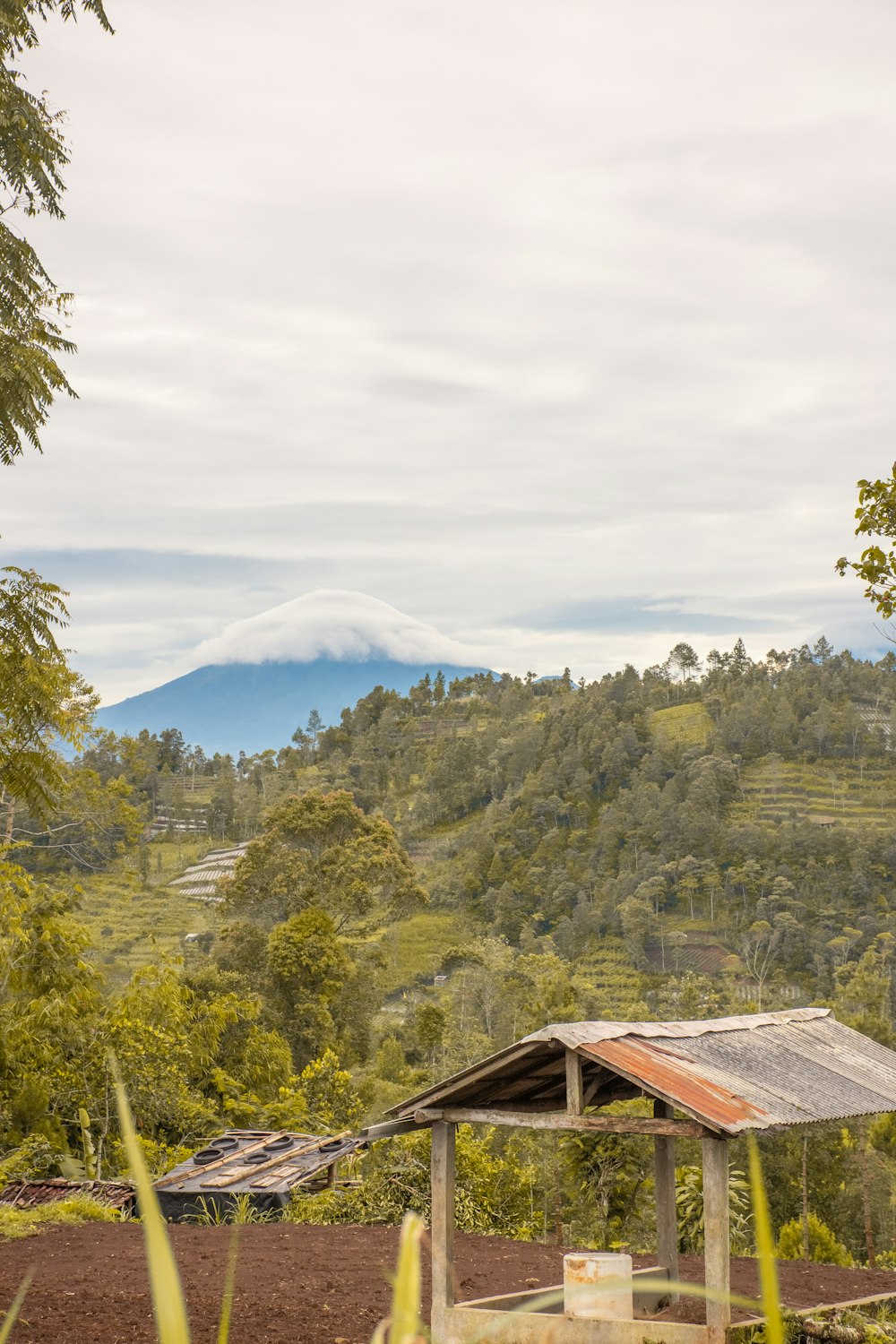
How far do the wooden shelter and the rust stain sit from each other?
0.01m

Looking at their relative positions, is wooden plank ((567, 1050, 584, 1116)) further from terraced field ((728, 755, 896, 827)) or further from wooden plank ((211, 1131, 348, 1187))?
terraced field ((728, 755, 896, 827))

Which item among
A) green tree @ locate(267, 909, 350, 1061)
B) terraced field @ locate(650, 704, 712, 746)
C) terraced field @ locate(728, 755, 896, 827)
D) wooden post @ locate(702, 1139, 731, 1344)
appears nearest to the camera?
wooden post @ locate(702, 1139, 731, 1344)

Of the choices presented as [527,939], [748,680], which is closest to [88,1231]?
[527,939]

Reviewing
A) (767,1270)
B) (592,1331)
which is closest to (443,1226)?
(592,1331)

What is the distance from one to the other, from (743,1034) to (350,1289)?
10.5 ft

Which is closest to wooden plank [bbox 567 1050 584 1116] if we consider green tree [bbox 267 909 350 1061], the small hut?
the small hut

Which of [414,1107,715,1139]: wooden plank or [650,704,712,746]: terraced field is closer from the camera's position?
[414,1107,715,1139]: wooden plank

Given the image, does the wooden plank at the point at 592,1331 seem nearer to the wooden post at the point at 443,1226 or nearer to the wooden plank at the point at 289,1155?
the wooden post at the point at 443,1226

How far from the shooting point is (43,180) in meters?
6.77

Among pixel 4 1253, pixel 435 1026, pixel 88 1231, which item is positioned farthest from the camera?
pixel 435 1026

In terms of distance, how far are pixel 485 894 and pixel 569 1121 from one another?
46.6 metres

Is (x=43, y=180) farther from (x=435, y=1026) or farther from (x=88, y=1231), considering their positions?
(x=435, y=1026)

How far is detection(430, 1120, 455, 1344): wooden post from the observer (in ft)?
22.6

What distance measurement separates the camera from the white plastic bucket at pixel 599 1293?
6.20m
